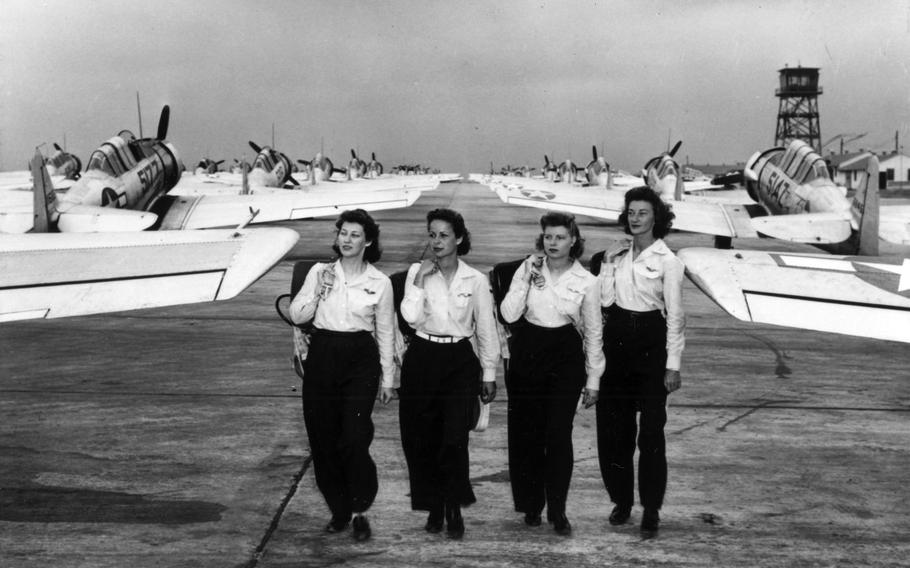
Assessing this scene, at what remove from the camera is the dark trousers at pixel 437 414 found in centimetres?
490

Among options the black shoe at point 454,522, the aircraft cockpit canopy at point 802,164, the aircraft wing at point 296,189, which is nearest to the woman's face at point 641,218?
the black shoe at point 454,522

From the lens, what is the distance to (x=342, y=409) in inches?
194

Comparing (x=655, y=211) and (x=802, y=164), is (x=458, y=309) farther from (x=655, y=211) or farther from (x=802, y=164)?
(x=802, y=164)

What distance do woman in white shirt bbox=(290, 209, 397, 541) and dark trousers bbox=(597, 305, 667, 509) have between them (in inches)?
47.7

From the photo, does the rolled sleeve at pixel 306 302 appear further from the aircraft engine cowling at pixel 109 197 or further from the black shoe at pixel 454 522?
the aircraft engine cowling at pixel 109 197

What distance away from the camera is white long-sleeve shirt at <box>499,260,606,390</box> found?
195 inches

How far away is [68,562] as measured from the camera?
4.64 meters

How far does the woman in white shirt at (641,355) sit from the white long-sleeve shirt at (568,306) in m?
0.16

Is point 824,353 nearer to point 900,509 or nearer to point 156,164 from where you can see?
point 900,509

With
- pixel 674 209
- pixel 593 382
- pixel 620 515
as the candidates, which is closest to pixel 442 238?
pixel 593 382

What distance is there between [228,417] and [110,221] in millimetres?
10643

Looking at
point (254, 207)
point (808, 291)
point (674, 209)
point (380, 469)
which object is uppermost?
point (808, 291)

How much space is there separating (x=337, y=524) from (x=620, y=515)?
1567 millimetres

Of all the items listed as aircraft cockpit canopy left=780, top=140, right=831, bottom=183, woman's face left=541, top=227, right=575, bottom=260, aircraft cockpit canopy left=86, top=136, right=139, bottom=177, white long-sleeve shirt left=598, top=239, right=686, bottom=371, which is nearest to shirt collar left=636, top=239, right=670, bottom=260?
white long-sleeve shirt left=598, top=239, right=686, bottom=371
